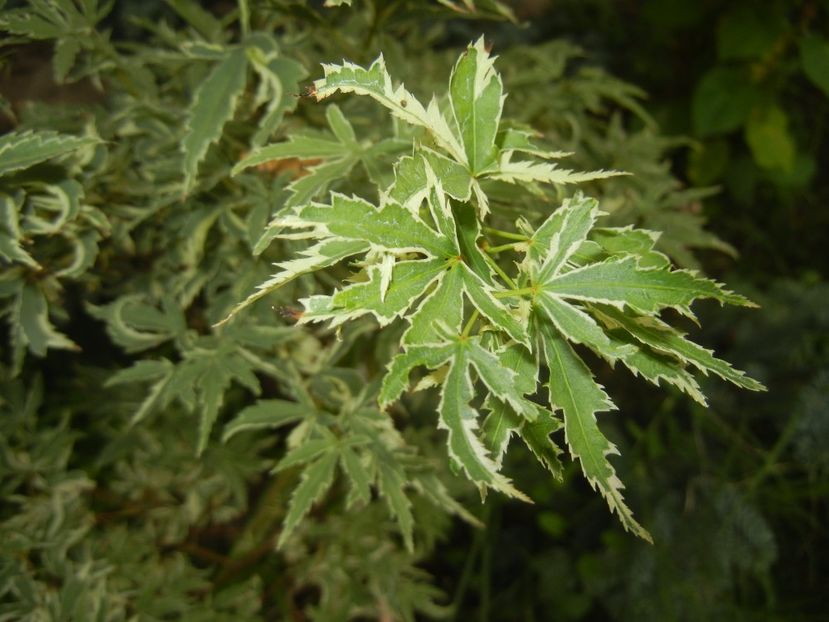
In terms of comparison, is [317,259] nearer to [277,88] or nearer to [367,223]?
[367,223]

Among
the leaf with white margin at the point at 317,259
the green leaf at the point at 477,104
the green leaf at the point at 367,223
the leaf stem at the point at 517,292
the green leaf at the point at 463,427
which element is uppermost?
the green leaf at the point at 477,104

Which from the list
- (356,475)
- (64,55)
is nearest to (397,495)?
(356,475)

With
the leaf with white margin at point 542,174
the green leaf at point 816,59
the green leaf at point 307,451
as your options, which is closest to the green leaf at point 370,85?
the leaf with white margin at point 542,174

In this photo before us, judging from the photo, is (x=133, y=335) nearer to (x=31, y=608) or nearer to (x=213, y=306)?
(x=213, y=306)

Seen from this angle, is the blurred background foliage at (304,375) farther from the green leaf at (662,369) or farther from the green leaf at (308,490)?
the green leaf at (662,369)

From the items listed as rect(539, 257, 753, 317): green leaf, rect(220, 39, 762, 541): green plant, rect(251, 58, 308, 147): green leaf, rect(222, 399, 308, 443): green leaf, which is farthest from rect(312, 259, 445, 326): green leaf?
rect(222, 399, 308, 443): green leaf

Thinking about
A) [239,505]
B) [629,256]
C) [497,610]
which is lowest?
[497,610]

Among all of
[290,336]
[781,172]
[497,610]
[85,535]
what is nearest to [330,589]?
[85,535]
